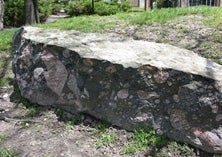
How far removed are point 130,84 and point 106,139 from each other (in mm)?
586

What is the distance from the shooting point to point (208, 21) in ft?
23.4

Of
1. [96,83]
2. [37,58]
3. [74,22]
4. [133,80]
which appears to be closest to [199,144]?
[133,80]

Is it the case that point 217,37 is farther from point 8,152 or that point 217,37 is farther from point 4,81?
point 8,152

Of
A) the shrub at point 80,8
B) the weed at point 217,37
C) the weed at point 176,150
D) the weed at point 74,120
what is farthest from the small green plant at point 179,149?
the shrub at point 80,8

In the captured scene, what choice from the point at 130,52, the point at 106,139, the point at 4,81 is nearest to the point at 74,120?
the point at 106,139

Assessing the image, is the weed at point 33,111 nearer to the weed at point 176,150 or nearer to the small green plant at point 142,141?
the small green plant at point 142,141

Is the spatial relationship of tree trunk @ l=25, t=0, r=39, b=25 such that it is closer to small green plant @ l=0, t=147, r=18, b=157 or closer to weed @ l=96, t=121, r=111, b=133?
weed @ l=96, t=121, r=111, b=133

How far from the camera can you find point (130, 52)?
483cm

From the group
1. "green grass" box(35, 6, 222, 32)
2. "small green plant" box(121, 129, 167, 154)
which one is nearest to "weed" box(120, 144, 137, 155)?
"small green plant" box(121, 129, 167, 154)

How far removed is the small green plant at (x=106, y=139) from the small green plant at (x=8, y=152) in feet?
2.57

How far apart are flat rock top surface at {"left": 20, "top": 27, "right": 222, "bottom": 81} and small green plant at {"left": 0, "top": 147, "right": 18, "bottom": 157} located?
117 cm

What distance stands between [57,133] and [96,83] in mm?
639

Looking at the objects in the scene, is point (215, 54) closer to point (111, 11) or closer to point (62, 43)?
point (62, 43)

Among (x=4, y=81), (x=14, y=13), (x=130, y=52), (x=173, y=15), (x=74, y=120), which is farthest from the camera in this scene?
(x=14, y=13)
